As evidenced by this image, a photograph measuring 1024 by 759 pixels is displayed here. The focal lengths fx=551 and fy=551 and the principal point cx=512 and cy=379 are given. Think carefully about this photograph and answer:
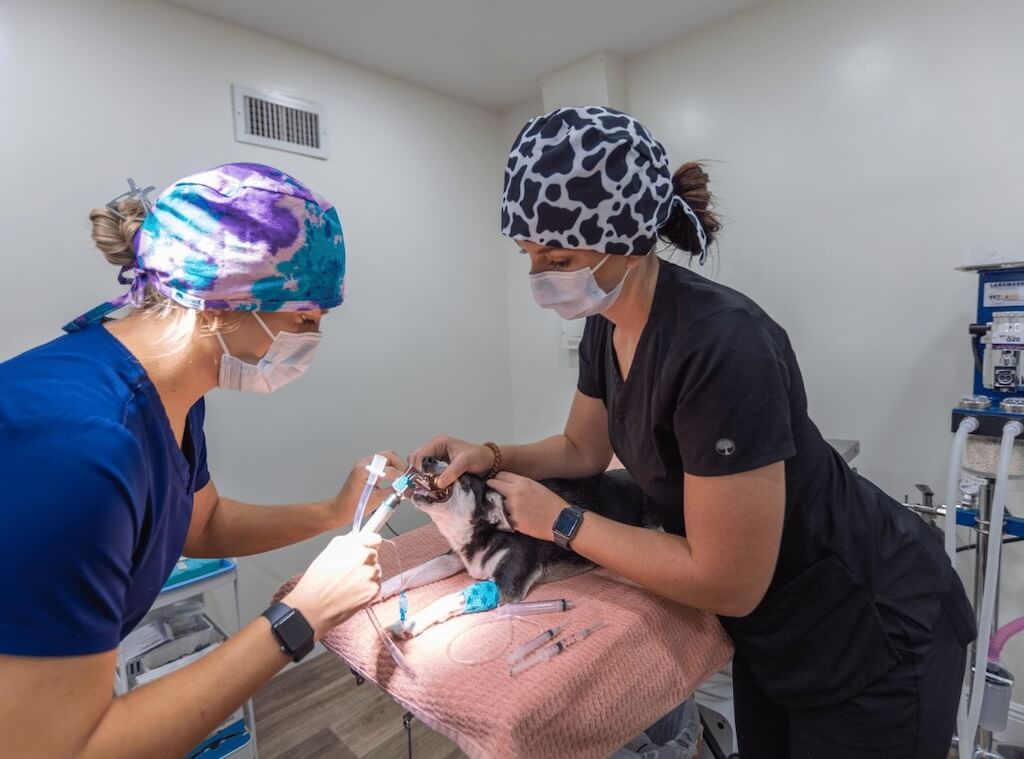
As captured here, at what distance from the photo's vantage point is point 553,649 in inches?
34.8

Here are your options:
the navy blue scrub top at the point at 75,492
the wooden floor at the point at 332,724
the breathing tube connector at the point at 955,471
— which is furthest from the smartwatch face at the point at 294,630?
the breathing tube connector at the point at 955,471

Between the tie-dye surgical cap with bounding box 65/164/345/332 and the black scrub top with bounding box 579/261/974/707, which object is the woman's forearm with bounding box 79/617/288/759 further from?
the black scrub top with bounding box 579/261/974/707

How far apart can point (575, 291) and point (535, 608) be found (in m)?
0.58

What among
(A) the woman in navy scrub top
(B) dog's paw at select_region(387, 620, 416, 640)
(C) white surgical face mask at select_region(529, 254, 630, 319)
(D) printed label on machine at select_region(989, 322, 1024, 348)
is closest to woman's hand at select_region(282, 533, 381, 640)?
(A) the woman in navy scrub top

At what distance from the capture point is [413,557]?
1267mm

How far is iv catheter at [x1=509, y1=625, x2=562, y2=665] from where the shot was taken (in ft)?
2.85

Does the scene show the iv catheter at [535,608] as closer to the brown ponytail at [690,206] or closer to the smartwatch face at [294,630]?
the smartwatch face at [294,630]

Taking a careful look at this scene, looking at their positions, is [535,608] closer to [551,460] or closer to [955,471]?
[551,460]

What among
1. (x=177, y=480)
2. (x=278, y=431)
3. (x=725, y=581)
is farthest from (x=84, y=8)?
(x=725, y=581)

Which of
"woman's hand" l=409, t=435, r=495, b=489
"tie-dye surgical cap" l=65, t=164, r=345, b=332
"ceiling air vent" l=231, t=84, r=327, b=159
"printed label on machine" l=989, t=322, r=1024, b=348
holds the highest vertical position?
"ceiling air vent" l=231, t=84, r=327, b=159

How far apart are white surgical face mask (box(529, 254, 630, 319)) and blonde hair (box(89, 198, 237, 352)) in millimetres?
511

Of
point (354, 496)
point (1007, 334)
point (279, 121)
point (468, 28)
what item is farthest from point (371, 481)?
point (468, 28)

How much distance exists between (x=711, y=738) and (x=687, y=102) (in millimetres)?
2323

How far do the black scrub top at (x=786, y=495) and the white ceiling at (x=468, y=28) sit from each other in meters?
1.64
